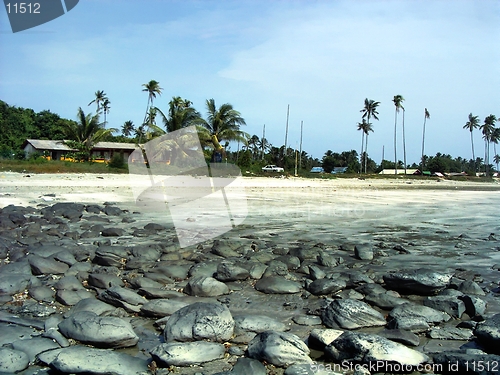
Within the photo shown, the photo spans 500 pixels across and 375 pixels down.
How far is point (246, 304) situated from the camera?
14.7 feet

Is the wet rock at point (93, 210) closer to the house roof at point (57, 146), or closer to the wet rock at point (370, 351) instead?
the wet rock at point (370, 351)

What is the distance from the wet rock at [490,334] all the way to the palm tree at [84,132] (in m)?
34.5

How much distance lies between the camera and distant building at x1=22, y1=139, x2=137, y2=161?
127 ft

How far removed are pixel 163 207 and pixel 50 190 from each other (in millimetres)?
5637

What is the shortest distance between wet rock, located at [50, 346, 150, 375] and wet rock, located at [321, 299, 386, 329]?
A: 158cm

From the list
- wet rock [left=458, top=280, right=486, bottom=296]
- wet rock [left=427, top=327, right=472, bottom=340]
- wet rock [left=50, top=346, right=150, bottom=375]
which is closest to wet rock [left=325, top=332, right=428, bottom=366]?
wet rock [left=427, top=327, right=472, bottom=340]

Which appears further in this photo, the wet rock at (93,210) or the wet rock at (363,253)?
the wet rock at (93,210)

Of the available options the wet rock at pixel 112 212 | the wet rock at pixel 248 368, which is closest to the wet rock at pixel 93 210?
the wet rock at pixel 112 212

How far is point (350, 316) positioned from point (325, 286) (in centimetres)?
90

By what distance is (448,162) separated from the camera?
261ft

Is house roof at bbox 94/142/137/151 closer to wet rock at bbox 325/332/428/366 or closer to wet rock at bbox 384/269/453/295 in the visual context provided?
wet rock at bbox 384/269/453/295

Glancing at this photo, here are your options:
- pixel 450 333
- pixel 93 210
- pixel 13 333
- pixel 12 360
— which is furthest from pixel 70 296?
pixel 93 210

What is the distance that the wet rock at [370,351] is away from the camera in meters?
3.08

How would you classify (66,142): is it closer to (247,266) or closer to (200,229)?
(200,229)
